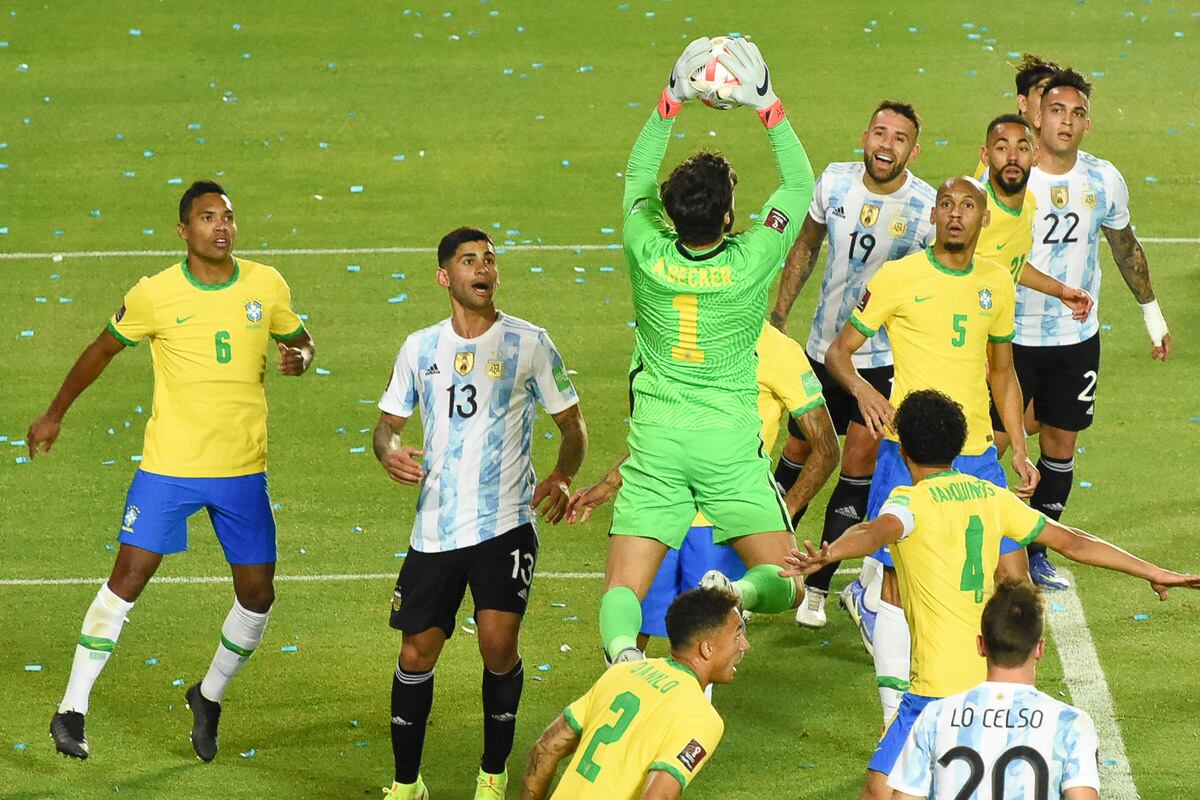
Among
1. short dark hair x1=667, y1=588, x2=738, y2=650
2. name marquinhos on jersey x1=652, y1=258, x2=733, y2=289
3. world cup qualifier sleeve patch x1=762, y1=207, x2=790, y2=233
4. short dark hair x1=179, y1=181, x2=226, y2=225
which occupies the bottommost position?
Answer: short dark hair x1=667, y1=588, x2=738, y2=650

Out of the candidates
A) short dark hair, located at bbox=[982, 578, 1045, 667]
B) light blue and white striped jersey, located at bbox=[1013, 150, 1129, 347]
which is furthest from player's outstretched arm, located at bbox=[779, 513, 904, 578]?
light blue and white striped jersey, located at bbox=[1013, 150, 1129, 347]

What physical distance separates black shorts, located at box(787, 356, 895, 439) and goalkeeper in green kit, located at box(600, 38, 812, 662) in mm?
2409

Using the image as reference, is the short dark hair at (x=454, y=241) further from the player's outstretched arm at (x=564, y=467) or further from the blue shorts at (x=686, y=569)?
the blue shorts at (x=686, y=569)

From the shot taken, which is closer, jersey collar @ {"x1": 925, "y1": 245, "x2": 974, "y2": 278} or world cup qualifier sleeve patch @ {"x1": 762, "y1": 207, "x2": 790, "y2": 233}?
world cup qualifier sleeve patch @ {"x1": 762, "y1": 207, "x2": 790, "y2": 233}

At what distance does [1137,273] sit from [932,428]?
3.90 meters

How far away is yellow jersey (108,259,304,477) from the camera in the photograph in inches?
304

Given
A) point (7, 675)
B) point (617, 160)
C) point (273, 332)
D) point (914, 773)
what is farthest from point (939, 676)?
point (617, 160)

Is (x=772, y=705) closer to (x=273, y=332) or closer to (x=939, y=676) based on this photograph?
(x=939, y=676)

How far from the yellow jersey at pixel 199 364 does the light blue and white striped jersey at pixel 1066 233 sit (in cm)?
408

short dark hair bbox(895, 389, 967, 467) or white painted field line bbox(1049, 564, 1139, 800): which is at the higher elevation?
short dark hair bbox(895, 389, 967, 467)

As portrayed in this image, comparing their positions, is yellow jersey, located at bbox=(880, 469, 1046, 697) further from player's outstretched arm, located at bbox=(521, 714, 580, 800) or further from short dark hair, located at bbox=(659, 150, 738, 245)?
player's outstretched arm, located at bbox=(521, 714, 580, 800)

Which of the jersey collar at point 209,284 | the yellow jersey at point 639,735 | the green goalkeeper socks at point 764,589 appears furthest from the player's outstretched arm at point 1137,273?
the yellow jersey at point 639,735

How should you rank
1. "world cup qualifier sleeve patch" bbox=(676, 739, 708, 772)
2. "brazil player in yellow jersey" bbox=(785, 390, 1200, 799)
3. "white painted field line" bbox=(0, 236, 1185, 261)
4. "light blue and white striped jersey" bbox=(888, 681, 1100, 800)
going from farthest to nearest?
1. "white painted field line" bbox=(0, 236, 1185, 261)
2. "brazil player in yellow jersey" bbox=(785, 390, 1200, 799)
3. "world cup qualifier sleeve patch" bbox=(676, 739, 708, 772)
4. "light blue and white striped jersey" bbox=(888, 681, 1100, 800)

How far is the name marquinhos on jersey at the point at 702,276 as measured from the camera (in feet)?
21.7
